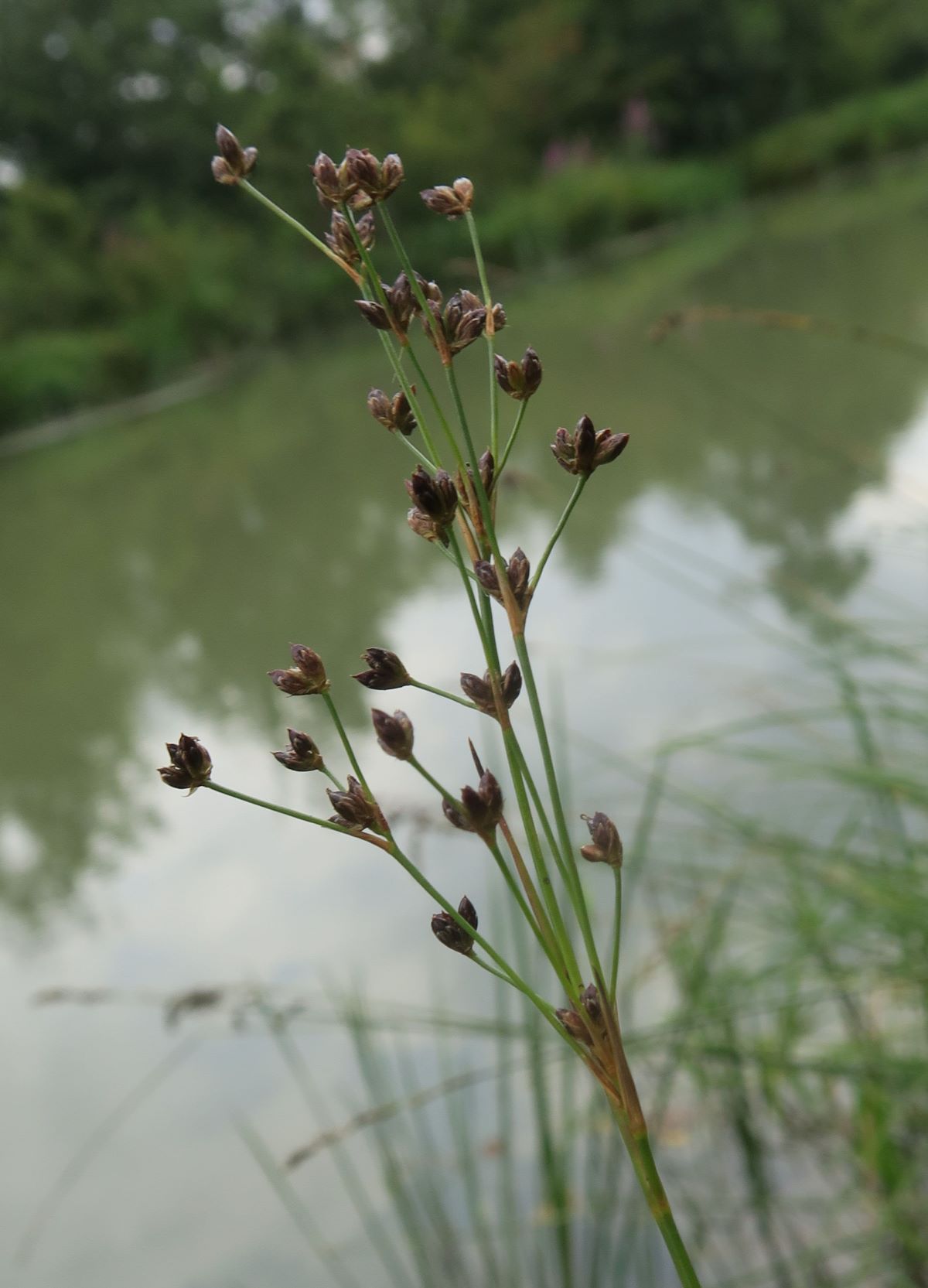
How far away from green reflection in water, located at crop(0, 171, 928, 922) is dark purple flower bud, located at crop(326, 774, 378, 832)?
1.03 metres

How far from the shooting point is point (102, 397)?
11461mm

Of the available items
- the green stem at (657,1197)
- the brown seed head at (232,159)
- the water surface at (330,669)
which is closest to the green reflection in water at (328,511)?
the water surface at (330,669)

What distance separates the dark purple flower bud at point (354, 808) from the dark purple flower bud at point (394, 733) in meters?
0.01

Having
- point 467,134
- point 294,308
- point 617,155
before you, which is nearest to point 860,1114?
point 294,308

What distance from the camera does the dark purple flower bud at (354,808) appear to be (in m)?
0.25

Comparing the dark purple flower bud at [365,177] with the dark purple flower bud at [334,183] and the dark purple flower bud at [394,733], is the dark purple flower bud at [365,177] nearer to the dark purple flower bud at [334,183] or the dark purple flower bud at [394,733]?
the dark purple flower bud at [334,183]

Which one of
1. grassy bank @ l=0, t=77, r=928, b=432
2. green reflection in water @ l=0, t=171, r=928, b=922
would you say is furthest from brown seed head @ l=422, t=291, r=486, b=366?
grassy bank @ l=0, t=77, r=928, b=432

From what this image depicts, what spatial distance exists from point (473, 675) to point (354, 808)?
0.12 ft

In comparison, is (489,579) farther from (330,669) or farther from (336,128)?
(336,128)

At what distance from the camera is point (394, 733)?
0.83 ft

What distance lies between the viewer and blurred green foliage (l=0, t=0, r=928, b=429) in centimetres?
1236

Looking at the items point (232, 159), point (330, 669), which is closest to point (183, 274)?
point (330, 669)

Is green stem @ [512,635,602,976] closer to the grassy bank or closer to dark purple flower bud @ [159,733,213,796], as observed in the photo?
dark purple flower bud @ [159,733,213,796]

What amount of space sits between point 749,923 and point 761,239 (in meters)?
9.58
